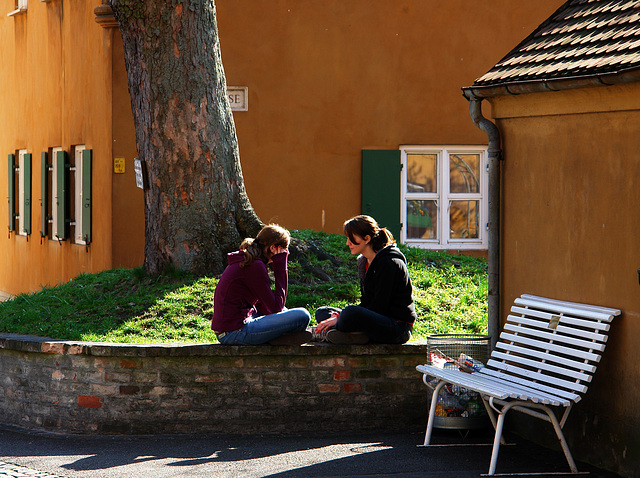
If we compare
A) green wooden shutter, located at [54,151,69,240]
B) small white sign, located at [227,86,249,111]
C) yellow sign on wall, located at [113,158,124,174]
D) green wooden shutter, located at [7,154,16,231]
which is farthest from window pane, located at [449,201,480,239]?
green wooden shutter, located at [7,154,16,231]

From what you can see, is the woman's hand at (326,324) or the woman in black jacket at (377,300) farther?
the woman's hand at (326,324)

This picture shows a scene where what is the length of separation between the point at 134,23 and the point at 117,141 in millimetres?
4487

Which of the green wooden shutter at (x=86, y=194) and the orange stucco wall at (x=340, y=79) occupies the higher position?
the orange stucco wall at (x=340, y=79)

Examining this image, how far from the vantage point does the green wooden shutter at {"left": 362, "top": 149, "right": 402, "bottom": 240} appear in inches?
566

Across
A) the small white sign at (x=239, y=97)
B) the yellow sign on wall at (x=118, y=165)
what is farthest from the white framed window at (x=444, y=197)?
the yellow sign on wall at (x=118, y=165)

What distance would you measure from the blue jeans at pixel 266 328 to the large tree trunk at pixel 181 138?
2.12m

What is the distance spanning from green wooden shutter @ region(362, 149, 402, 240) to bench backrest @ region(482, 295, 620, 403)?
23.7 feet

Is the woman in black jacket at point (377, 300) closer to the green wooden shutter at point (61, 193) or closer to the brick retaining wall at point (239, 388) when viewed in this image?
the brick retaining wall at point (239, 388)

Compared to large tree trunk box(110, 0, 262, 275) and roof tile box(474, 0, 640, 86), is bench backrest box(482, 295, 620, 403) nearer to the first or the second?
roof tile box(474, 0, 640, 86)

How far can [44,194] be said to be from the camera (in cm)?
1694

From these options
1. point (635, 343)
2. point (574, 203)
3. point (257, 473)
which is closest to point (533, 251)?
point (574, 203)

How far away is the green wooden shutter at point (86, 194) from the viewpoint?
14727 mm

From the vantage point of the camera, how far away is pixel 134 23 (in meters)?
9.59

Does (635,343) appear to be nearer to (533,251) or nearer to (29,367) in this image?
(533,251)
